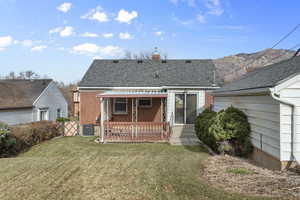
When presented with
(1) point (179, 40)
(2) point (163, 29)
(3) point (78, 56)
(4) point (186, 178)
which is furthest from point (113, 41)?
(4) point (186, 178)

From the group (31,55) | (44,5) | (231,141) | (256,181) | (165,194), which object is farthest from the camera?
(31,55)

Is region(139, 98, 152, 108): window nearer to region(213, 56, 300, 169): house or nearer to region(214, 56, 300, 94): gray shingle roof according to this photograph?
region(214, 56, 300, 94): gray shingle roof

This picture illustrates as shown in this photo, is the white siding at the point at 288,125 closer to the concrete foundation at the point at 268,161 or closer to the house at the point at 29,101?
the concrete foundation at the point at 268,161

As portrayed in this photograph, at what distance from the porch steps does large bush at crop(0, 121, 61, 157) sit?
8145 mm

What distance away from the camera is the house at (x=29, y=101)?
17312 millimetres

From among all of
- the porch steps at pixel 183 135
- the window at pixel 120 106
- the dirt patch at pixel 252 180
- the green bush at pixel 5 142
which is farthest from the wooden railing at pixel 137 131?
the dirt patch at pixel 252 180

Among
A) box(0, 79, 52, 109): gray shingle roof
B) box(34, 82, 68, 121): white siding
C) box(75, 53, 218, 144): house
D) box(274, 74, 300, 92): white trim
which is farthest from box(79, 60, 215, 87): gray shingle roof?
box(274, 74, 300, 92): white trim

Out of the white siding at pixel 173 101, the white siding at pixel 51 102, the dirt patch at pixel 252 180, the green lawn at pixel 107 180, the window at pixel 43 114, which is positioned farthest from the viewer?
the window at pixel 43 114

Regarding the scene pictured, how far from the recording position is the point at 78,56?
2488 centimetres

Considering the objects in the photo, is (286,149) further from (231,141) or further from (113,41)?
(113,41)

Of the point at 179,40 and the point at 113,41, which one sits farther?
the point at 113,41

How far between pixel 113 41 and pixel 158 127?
57.4ft

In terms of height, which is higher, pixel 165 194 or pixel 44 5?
pixel 44 5

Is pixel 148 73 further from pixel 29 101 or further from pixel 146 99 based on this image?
pixel 29 101
